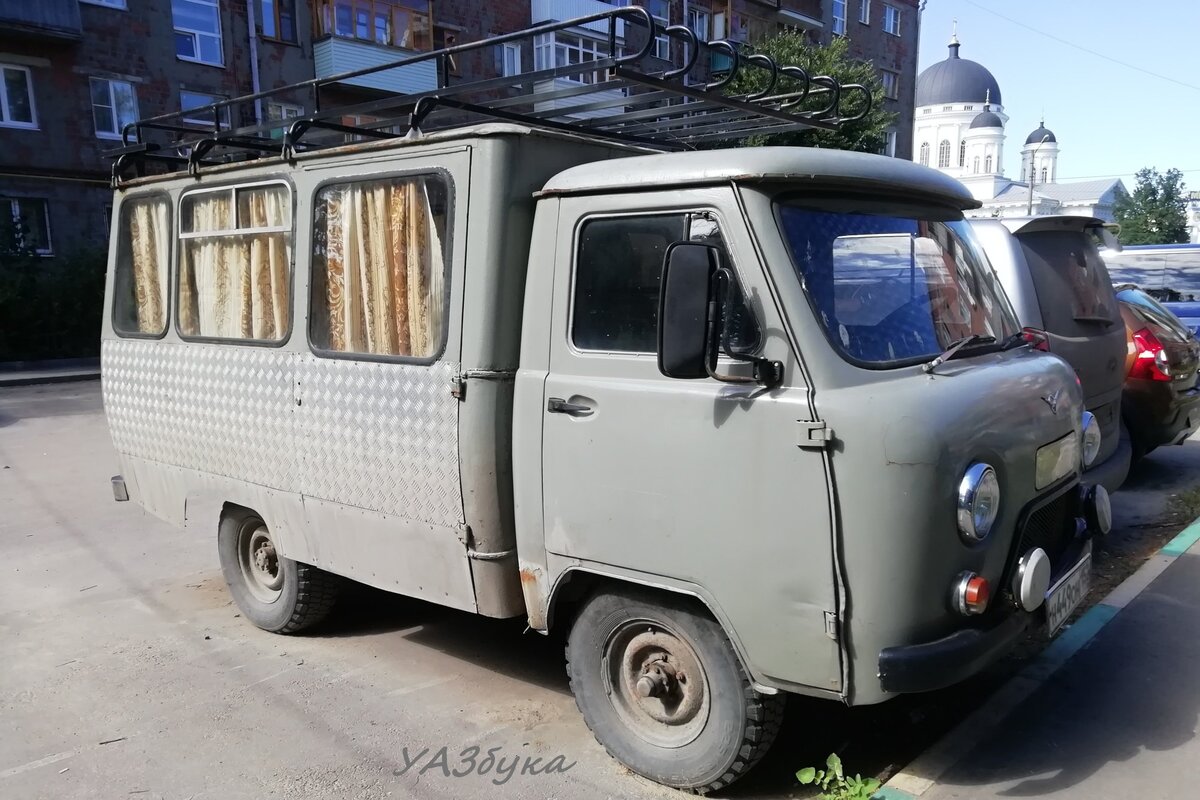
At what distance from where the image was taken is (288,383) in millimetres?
4582

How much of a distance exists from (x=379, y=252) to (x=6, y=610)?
11.7ft

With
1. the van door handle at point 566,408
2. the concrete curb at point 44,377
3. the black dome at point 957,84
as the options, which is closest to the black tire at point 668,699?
the van door handle at point 566,408

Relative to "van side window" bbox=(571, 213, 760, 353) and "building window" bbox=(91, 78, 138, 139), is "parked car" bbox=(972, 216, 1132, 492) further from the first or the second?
"building window" bbox=(91, 78, 138, 139)

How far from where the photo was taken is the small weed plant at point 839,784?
10.4 feet

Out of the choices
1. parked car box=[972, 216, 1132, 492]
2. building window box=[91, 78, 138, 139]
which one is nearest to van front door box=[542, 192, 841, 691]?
parked car box=[972, 216, 1132, 492]

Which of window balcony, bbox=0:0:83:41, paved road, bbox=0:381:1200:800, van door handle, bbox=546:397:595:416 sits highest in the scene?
window balcony, bbox=0:0:83:41

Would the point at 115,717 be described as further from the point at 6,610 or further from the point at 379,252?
the point at 379,252

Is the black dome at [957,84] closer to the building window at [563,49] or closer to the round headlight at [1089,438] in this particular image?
the building window at [563,49]

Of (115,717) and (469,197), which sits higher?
(469,197)

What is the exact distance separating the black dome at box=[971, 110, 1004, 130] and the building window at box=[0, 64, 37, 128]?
2967 inches

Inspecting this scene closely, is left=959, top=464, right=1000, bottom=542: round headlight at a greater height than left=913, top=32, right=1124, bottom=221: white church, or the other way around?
left=913, top=32, right=1124, bottom=221: white church

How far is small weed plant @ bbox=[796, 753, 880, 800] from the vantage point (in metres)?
3.17

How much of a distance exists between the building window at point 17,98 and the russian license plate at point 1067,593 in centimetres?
2574

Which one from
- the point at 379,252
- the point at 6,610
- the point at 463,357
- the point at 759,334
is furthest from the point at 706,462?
the point at 6,610
